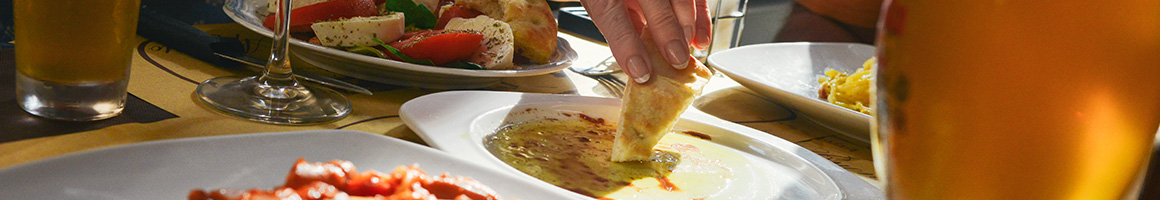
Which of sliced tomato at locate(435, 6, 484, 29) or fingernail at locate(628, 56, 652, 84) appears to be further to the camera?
sliced tomato at locate(435, 6, 484, 29)

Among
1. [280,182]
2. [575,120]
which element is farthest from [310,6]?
[280,182]

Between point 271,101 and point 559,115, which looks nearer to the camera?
point 271,101

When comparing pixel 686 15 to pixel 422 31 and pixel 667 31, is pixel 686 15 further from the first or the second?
pixel 422 31

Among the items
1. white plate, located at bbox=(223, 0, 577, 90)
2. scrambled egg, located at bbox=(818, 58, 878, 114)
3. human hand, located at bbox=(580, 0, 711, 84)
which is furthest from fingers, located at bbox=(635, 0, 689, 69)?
scrambled egg, located at bbox=(818, 58, 878, 114)

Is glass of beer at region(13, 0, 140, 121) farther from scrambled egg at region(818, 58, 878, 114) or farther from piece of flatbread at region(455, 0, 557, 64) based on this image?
scrambled egg at region(818, 58, 878, 114)

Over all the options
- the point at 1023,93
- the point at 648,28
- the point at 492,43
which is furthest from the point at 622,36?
the point at 1023,93

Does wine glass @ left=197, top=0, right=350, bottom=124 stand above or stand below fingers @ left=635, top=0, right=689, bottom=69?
below

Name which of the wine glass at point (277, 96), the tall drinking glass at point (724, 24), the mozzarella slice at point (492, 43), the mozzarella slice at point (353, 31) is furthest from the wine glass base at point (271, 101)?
the tall drinking glass at point (724, 24)

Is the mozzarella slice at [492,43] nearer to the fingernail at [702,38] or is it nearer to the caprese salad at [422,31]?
the caprese salad at [422,31]
